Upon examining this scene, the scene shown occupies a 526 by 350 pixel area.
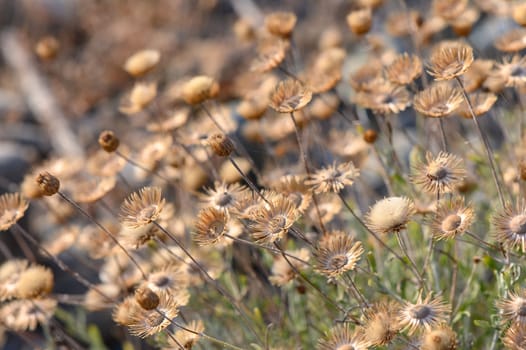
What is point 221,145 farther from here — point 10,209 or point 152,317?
point 10,209

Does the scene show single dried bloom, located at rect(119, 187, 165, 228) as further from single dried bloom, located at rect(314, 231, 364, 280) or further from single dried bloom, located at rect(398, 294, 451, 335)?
single dried bloom, located at rect(398, 294, 451, 335)

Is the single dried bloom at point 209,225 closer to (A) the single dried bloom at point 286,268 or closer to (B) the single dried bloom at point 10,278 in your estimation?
(A) the single dried bloom at point 286,268

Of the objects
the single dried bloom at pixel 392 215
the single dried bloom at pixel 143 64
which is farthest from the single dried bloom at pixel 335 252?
the single dried bloom at pixel 143 64

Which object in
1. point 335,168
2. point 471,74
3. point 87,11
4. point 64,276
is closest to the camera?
point 335,168

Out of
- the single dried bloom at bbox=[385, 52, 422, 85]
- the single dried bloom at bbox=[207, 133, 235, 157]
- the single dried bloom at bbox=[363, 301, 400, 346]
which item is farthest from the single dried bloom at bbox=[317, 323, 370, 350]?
the single dried bloom at bbox=[385, 52, 422, 85]

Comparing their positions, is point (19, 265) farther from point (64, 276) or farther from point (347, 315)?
point (64, 276)

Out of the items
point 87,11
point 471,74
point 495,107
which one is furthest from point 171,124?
point 87,11
